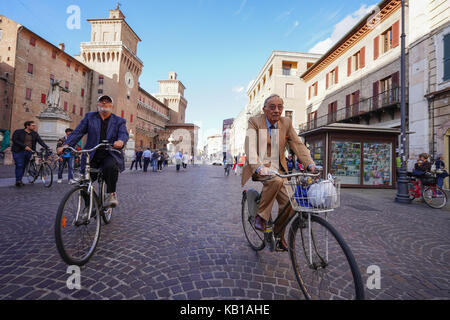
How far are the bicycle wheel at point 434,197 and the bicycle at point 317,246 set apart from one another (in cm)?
692

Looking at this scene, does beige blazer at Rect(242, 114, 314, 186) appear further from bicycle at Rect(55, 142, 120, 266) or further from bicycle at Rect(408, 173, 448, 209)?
bicycle at Rect(408, 173, 448, 209)

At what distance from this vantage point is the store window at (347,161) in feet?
37.9

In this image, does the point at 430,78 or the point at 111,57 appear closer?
the point at 430,78

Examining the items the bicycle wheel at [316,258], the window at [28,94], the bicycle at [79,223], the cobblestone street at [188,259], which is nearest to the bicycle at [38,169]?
the cobblestone street at [188,259]

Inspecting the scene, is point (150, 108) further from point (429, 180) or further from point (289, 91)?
point (429, 180)

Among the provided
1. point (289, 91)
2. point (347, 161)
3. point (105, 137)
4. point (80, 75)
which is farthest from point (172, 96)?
point (105, 137)

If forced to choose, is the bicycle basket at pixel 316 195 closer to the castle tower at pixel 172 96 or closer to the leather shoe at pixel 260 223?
the leather shoe at pixel 260 223

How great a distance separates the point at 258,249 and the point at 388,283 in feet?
4.35

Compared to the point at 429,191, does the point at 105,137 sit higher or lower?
higher

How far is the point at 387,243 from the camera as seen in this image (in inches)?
135

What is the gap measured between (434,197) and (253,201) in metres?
7.33

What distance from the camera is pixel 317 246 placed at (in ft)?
6.23

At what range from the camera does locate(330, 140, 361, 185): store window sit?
11.5 metres
